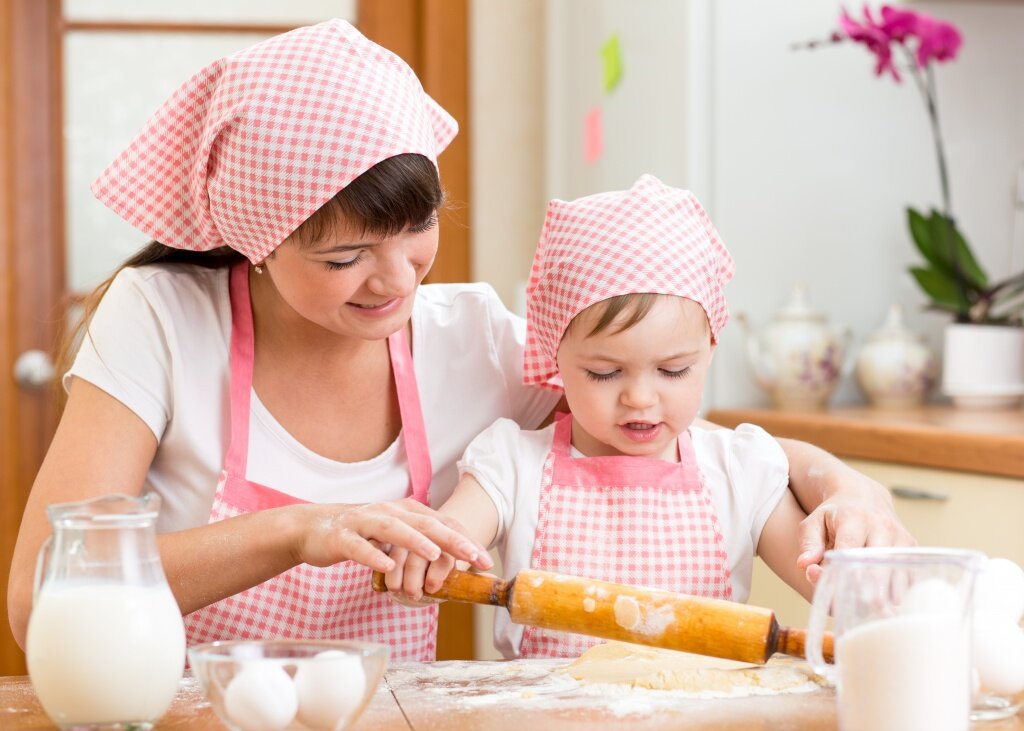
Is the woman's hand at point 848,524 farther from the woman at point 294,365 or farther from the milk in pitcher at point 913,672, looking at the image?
the milk in pitcher at point 913,672

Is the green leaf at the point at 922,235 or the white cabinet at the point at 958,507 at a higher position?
the green leaf at the point at 922,235

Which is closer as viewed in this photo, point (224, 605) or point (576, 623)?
point (576, 623)

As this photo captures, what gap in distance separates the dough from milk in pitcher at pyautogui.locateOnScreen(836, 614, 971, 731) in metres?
0.19

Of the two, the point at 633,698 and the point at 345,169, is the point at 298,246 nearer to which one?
the point at 345,169

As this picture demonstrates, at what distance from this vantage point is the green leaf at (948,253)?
2.36 metres

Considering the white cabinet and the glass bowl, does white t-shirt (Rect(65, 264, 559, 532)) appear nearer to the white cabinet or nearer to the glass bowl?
the glass bowl

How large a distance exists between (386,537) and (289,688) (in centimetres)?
23

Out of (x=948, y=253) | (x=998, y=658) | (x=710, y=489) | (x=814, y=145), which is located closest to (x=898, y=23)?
(x=814, y=145)

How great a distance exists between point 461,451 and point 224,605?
0.32 m

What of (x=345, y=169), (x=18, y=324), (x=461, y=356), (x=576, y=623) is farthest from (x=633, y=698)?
(x=18, y=324)

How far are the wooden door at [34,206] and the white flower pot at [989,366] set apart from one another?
118 centimetres

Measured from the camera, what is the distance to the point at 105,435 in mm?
1246

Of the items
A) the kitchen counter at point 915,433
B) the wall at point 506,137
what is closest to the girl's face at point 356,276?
the kitchen counter at point 915,433

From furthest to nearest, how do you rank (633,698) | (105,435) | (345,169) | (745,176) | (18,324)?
1. (18,324)
2. (745,176)
3. (105,435)
4. (345,169)
5. (633,698)
